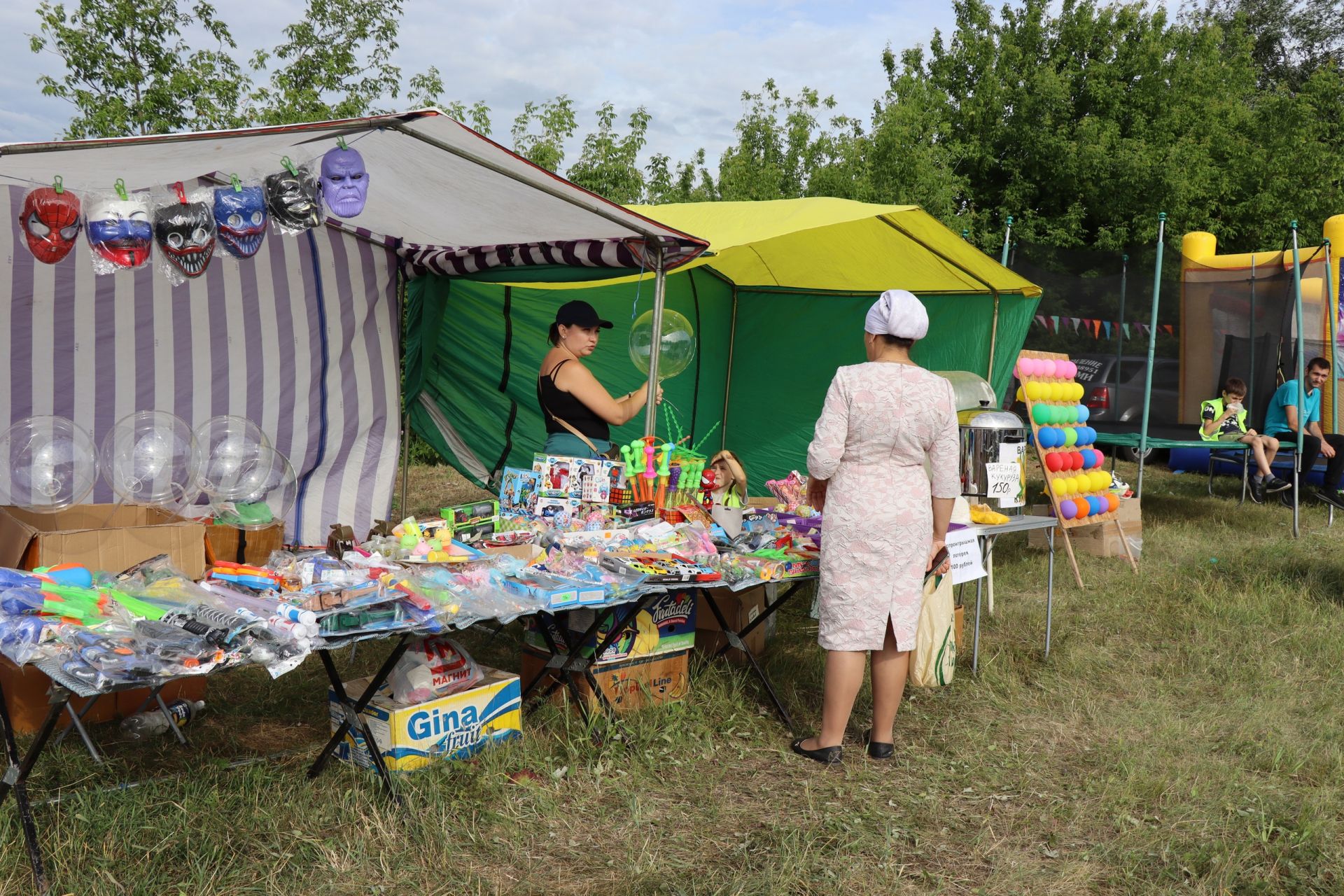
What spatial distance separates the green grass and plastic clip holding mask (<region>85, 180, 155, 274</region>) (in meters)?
1.53

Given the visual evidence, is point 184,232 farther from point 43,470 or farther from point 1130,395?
point 1130,395

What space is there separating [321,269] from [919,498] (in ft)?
12.3

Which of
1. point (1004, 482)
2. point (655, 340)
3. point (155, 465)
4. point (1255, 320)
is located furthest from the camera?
point (1255, 320)

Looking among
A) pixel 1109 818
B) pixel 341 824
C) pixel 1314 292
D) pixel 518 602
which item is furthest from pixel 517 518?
pixel 1314 292

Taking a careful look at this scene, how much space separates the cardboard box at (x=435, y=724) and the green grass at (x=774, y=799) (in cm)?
6

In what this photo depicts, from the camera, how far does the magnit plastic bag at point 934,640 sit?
12.8 ft

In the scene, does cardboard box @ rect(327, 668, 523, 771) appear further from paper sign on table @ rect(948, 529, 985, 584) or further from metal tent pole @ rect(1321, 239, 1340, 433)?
metal tent pole @ rect(1321, 239, 1340, 433)

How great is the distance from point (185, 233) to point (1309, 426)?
25.3ft

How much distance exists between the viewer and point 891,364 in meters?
3.13

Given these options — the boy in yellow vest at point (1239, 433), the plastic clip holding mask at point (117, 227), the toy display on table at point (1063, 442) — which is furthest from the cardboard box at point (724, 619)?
the boy in yellow vest at point (1239, 433)

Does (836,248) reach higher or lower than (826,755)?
higher

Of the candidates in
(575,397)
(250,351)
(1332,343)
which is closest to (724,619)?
(575,397)

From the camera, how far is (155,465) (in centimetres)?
359

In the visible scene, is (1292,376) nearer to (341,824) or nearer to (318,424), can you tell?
(318,424)
